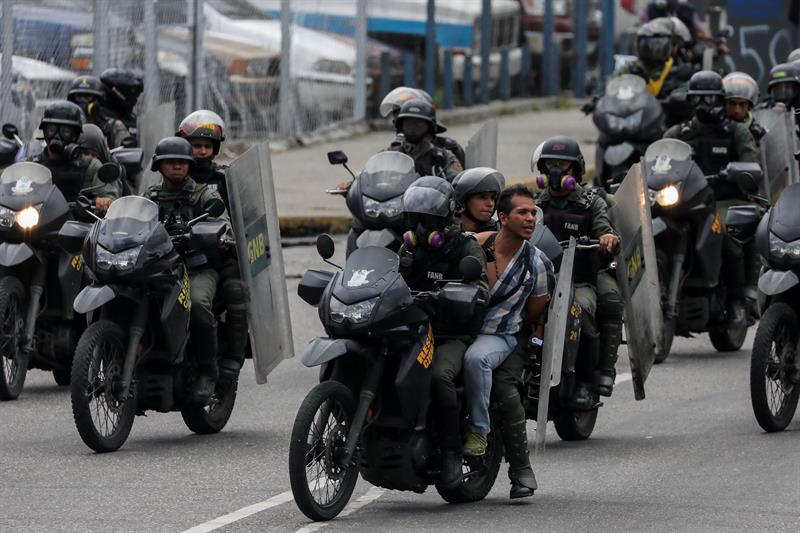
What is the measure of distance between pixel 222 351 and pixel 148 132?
448cm

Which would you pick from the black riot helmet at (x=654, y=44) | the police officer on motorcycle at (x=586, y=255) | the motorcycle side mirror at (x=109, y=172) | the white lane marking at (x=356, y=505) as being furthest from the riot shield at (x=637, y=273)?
the black riot helmet at (x=654, y=44)

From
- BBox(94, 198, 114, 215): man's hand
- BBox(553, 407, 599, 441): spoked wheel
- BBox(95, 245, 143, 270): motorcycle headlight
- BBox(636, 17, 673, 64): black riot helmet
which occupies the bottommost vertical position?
BBox(553, 407, 599, 441): spoked wheel

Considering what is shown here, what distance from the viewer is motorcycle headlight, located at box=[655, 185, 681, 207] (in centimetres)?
1448

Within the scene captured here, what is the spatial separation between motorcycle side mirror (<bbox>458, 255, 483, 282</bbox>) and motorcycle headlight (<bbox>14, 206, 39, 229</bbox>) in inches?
175

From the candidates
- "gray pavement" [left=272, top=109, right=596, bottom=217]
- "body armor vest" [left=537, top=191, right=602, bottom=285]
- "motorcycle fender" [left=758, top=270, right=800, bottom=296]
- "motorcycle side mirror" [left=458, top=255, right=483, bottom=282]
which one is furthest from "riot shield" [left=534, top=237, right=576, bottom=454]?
"gray pavement" [left=272, top=109, right=596, bottom=217]

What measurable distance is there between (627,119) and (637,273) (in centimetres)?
704

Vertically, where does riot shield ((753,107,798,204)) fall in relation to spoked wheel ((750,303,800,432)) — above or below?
above

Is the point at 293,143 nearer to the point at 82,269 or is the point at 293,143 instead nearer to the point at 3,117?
the point at 3,117

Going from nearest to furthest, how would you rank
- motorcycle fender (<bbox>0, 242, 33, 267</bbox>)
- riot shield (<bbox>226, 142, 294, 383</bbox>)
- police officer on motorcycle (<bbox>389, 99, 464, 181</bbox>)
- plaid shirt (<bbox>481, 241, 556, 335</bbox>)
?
plaid shirt (<bbox>481, 241, 556, 335</bbox>) < riot shield (<bbox>226, 142, 294, 383</bbox>) < motorcycle fender (<bbox>0, 242, 33, 267</bbox>) < police officer on motorcycle (<bbox>389, 99, 464, 181</bbox>)

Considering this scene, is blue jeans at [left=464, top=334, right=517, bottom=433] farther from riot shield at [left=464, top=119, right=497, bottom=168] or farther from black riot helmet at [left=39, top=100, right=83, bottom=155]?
riot shield at [left=464, top=119, right=497, bottom=168]

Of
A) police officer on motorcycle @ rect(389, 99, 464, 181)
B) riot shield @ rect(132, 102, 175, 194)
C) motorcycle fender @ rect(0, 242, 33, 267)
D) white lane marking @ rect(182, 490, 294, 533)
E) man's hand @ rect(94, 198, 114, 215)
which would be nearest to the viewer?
white lane marking @ rect(182, 490, 294, 533)

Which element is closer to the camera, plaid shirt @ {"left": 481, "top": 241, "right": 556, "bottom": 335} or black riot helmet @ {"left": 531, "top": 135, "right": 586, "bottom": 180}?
plaid shirt @ {"left": 481, "top": 241, "right": 556, "bottom": 335}

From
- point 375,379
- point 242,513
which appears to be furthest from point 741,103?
point 242,513

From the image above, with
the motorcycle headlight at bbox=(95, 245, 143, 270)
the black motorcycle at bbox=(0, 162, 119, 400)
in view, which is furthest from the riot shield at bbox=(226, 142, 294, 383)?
the black motorcycle at bbox=(0, 162, 119, 400)
